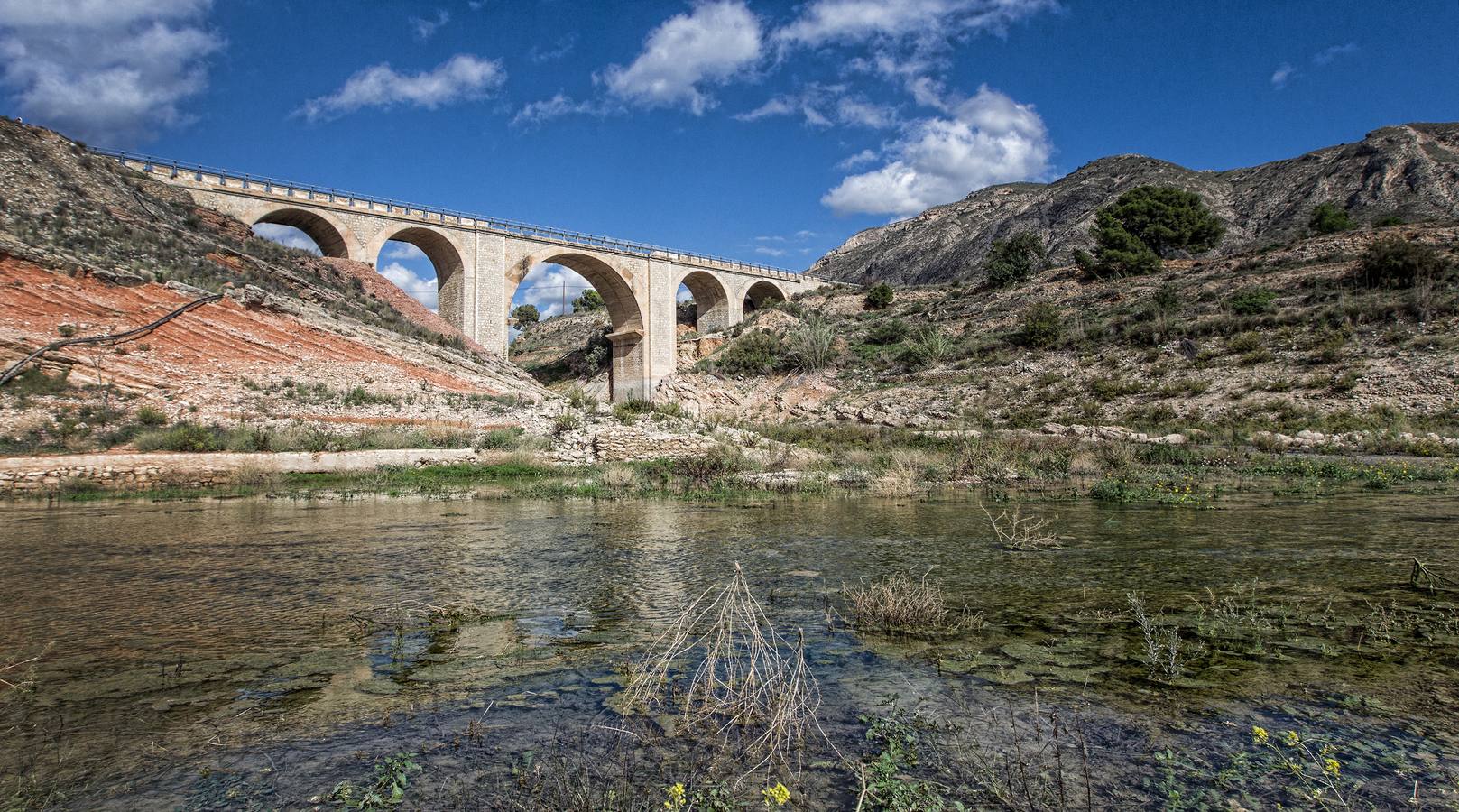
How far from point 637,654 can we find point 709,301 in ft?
183

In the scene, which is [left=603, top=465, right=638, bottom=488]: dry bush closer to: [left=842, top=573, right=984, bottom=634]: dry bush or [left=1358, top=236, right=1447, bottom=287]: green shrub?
[left=842, top=573, right=984, bottom=634]: dry bush

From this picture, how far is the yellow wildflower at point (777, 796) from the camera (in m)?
2.12

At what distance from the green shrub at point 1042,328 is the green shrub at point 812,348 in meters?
10.7

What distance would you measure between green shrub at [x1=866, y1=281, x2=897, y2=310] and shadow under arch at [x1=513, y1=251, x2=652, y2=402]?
57.8 feet

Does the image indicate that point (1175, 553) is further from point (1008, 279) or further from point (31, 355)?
point (1008, 279)

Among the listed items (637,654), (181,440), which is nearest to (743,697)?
(637,654)

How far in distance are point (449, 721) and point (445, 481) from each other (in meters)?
12.9

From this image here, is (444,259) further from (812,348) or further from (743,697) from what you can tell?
(743,697)

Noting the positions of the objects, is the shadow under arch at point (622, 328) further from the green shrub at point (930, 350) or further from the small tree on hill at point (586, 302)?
the small tree on hill at point (586, 302)

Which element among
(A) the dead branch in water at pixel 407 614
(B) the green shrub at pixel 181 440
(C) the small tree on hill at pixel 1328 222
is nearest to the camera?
(A) the dead branch in water at pixel 407 614

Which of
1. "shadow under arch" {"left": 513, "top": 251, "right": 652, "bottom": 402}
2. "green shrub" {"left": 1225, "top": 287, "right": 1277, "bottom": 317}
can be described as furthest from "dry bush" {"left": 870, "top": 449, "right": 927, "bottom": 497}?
"shadow under arch" {"left": 513, "top": 251, "right": 652, "bottom": 402}

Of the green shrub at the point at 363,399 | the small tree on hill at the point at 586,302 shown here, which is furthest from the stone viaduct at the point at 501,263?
the small tree on hill at the point at 586,302

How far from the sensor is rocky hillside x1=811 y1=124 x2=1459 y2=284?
58.3 meters

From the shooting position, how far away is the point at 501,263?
4234 cm
